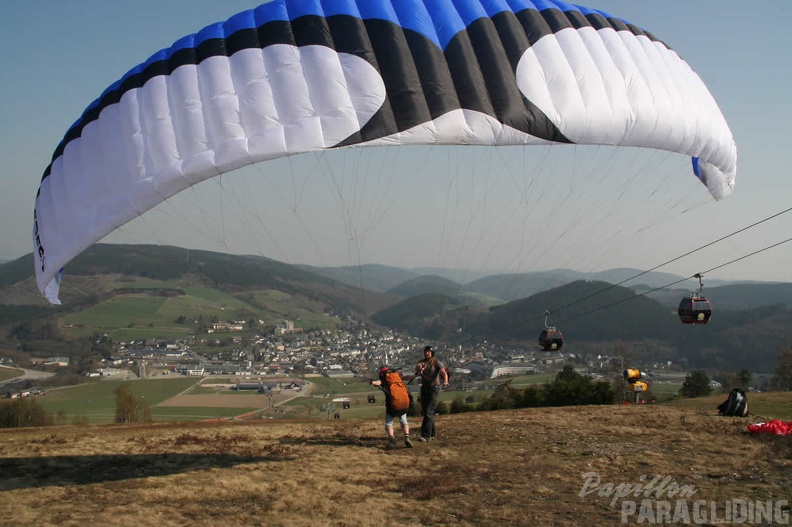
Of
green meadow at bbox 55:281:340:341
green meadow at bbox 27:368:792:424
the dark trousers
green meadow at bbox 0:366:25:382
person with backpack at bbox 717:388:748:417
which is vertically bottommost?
green meadow at bbox 27:368:792:424

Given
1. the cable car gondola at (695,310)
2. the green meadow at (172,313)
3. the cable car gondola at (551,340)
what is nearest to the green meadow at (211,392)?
the green meadow at (172,313)

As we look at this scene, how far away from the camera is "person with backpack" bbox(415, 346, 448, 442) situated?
11.9 m

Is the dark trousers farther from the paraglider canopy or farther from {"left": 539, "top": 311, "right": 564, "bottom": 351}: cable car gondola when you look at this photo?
{"left": 539, "top": 311, "right": 564, "bottom": 351}: cable car gondola

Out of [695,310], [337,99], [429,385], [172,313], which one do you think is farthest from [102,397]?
[337,99]

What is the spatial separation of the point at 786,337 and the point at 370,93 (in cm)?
11792

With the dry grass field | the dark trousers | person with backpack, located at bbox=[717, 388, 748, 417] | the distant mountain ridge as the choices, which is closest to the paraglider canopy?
the dry grass field

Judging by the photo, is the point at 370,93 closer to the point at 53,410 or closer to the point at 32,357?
the point at 53,410

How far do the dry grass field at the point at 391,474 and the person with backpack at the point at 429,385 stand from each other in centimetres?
40

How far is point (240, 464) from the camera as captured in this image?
406 inches

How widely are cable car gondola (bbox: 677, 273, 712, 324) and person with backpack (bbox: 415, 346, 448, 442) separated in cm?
728

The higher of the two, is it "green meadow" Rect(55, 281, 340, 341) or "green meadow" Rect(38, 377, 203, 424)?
"green meadow" Rect(55, 281, 340, 341)

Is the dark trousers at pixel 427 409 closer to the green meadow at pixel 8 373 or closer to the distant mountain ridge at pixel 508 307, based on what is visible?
the distant mountain ridge at pixel 508 307

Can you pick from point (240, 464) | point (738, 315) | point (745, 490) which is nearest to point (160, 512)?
point (240, 464)

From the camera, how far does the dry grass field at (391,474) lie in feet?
24.4
